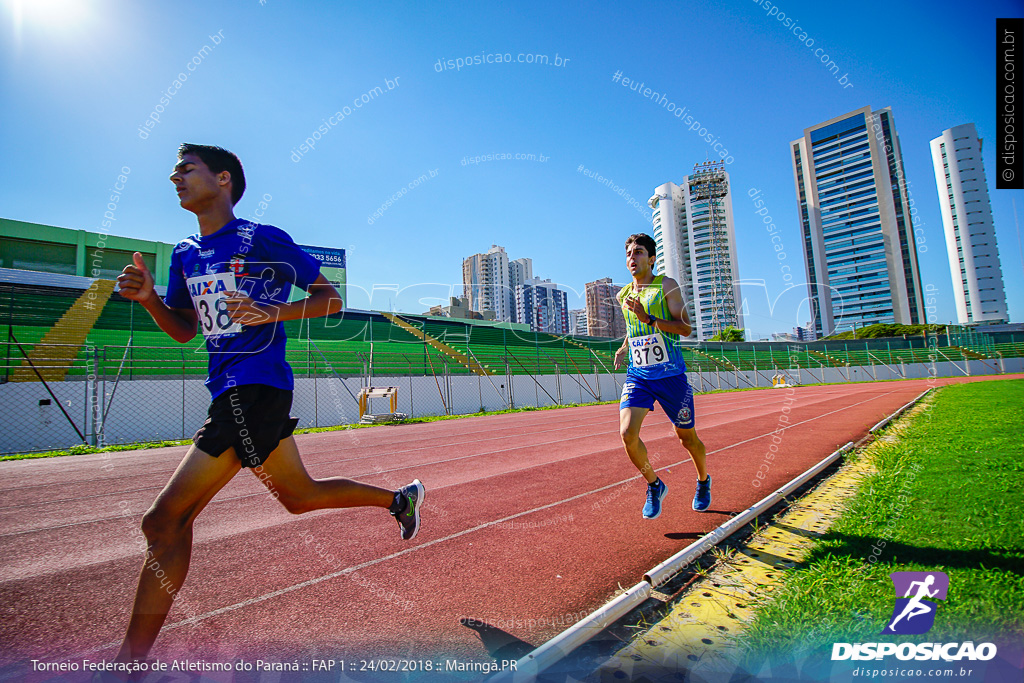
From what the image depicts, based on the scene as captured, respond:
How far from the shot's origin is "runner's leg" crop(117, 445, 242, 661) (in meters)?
1.68

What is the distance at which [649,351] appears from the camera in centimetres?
386

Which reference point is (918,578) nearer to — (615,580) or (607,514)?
(615,580)

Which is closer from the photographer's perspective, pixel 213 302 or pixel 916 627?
pixel 916 627

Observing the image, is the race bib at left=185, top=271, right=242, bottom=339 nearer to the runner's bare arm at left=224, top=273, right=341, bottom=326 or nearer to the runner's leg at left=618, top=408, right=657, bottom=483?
the runner's bare arm at left=224, top=273, right=341, bottom=326

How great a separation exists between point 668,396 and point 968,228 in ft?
269

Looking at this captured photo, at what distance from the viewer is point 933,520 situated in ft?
9.65

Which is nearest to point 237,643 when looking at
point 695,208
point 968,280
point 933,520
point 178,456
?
point 933,520

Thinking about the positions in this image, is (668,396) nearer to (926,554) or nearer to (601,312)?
(926,554)

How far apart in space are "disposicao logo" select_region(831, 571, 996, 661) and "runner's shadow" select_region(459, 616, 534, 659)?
119 centimetres

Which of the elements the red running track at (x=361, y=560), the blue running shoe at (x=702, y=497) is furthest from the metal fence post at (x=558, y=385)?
the blue running shoe at (x=702, y=497)

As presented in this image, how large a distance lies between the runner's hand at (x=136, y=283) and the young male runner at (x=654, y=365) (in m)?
3.06

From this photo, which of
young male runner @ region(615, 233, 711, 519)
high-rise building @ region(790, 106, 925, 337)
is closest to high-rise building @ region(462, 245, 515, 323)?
high-rise building @ region(790, 106, 925, 337)

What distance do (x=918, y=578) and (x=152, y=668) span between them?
11.1ft

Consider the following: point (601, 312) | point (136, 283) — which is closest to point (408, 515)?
point (136, 283)
